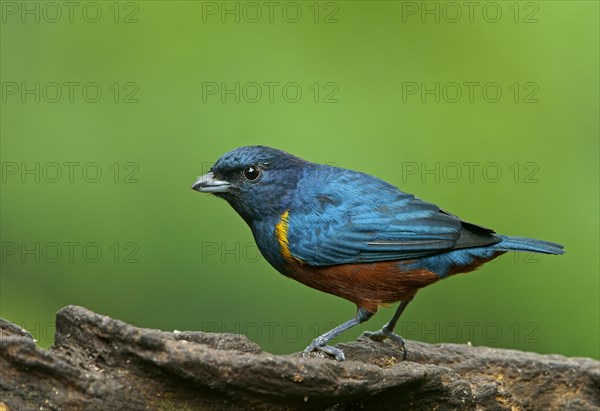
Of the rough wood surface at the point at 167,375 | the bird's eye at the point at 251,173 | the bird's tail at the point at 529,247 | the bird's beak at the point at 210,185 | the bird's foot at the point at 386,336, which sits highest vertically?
the bird's eye at the point at 251,173

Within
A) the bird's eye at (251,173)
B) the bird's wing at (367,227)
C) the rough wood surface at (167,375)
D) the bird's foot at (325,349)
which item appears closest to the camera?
the rough wood surface at (167,375)

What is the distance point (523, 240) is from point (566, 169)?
5.56ft

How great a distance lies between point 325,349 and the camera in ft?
17.7

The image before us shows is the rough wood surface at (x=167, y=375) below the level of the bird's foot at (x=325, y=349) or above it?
above

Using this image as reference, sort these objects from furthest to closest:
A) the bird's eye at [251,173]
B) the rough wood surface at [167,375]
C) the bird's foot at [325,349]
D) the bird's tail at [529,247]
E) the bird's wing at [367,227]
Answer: the bird's eye at [251,173], the bird's tail at [529,247], the bird's wing at [367,227], the bird's foot at [325,349], the rough wood surface at [167,375]

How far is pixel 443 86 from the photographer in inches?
297

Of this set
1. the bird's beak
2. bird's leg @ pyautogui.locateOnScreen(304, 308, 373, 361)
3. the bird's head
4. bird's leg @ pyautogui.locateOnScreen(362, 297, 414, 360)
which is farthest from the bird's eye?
bird's leg @ pyautogui.locateOnScreen(362, 297, 414, 360)

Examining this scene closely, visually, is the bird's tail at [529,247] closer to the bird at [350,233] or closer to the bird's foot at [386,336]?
the bird at [350,233]

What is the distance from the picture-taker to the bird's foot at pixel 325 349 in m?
5.37

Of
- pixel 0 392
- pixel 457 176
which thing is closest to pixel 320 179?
pixel 457 176

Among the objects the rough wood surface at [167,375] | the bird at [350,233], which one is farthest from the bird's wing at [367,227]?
the rough wood surface at [167,375]

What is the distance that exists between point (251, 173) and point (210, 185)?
275 mm

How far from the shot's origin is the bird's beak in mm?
5885

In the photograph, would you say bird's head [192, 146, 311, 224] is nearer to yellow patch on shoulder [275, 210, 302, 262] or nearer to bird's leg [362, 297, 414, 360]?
yellow patch on shoulder [275, 210, 302, 262]
